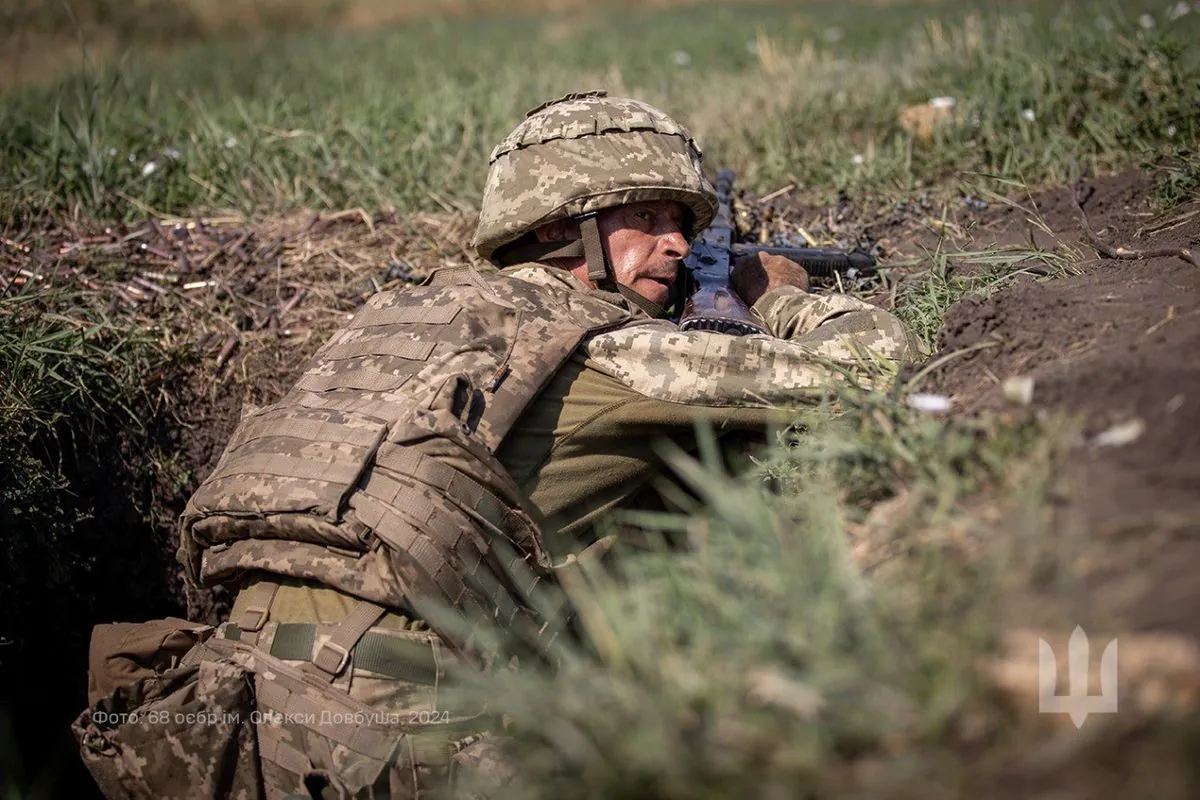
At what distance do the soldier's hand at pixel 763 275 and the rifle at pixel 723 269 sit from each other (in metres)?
0.07

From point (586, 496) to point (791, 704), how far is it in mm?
1840

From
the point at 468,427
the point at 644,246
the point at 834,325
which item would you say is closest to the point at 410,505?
the point at 468,427

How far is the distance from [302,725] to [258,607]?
40cm

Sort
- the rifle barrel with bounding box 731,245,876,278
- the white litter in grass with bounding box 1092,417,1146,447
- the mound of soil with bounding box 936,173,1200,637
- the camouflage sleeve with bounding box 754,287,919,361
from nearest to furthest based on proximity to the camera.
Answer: the mound of soil with bounding box 936,173,1200,637, the white litter in grass with bounding box 1092,417,1146,447, the camouflage sleeve with bounding box 754,287,919,361, the rifle barrel with bounding box 731,245,876,278

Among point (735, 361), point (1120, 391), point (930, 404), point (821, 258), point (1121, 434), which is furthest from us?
point (821, 258)

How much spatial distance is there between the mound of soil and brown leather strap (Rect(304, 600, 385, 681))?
1714mm

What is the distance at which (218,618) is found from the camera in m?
4.53

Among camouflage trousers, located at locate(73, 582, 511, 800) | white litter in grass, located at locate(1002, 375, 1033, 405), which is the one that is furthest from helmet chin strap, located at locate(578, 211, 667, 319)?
white litter in grass, located at locate(1002, 375, 1033, 405)

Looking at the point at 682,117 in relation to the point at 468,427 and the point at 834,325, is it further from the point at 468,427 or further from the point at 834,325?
the point at 468,427

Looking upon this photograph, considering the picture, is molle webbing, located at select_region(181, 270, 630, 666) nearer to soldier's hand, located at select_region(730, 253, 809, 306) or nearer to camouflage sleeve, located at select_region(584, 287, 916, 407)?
camouflage sleeve, located at select_region(584, 287, 916, 407)

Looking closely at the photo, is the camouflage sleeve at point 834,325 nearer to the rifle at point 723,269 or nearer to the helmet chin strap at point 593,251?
the rifle at point 723,269

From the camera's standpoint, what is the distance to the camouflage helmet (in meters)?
3.69

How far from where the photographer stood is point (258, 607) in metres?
3.11

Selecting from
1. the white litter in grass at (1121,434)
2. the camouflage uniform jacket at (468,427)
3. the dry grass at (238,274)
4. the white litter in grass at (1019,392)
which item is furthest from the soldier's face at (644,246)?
the white litter in grass at (1121,434)
